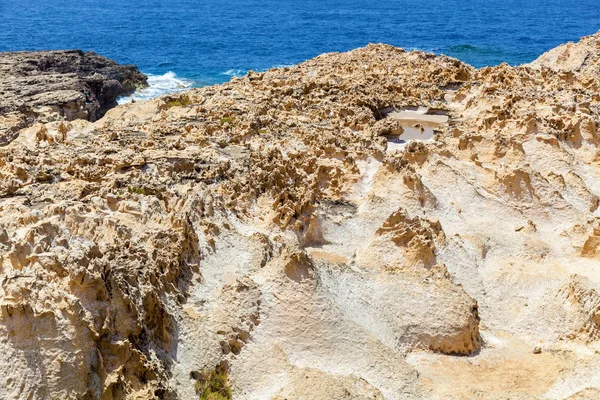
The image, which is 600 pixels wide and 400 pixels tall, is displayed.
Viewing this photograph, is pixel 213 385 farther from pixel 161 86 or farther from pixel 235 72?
pixel 235 72

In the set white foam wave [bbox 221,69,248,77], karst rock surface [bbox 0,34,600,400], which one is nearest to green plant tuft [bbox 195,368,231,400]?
karst rock surface [bbox 0,34,600,400]

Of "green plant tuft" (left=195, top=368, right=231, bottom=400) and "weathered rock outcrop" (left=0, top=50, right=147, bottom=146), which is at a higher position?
"green plant tuft" (left=195, top=368, right=231, bottom=400)

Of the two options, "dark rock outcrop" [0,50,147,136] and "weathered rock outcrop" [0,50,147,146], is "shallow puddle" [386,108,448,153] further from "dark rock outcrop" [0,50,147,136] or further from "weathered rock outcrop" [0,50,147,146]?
"dark rock outcrop" [0,50,147,136]

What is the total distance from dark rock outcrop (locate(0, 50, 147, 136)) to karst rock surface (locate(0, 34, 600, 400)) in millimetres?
7671

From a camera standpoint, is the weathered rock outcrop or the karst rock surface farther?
the weathered rock outcrop

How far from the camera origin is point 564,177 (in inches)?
700

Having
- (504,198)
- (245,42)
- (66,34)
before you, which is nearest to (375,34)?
(245,42)

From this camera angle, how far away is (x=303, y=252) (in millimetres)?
11094

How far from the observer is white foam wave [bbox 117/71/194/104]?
50703 mm

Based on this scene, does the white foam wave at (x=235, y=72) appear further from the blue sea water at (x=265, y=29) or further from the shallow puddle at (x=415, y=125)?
the shallow puddle at (x=415, y=125)

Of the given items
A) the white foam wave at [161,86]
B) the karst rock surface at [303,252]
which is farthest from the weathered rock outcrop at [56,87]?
the karst rock surface at [303,252]

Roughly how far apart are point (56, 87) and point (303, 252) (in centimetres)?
2771

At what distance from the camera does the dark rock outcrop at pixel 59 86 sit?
2916 cm

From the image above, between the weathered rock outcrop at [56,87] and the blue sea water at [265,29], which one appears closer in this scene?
the weathered rock outcrop at [56,87]
